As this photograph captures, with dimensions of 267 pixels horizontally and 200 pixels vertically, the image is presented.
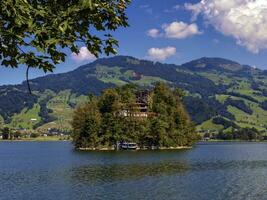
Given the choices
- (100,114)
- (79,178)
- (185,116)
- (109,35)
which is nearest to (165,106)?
(185,116)

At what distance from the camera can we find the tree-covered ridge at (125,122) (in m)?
181

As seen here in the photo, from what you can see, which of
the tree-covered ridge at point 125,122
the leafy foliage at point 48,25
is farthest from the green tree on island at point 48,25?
the tree-covered ridge at point 125,122

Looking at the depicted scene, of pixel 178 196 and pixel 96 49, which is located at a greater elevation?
pixel 96 49

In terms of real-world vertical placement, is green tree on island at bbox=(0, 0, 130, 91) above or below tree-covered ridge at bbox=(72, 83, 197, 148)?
below

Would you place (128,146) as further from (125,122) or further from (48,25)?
(48,25)

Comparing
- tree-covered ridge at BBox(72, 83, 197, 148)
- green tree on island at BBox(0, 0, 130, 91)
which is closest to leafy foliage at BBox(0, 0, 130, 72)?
green tree on island at BBox(0, 0, 130, 91)

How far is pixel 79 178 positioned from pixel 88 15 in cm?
6833

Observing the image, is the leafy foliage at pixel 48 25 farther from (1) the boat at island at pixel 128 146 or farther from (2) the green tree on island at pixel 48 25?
(1) the boat at island at pixel 128 146

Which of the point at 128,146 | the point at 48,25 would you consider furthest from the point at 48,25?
the point at 128,146

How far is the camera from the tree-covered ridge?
18125 centimetres

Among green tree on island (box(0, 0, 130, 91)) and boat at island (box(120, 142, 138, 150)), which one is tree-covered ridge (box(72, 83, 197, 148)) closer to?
boat at island (box(120, 142, 138, 150))

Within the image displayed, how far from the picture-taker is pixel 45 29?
1078cm

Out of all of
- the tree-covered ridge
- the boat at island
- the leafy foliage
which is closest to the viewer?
the leafy foliage

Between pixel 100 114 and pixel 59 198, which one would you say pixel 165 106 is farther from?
pixel 59 198
